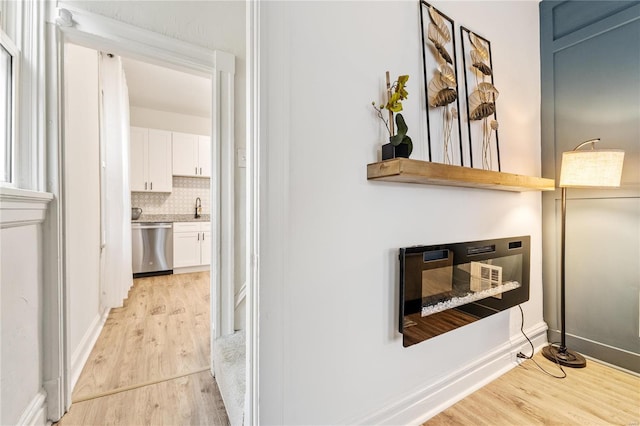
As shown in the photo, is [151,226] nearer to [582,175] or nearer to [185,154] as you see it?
[185,154]

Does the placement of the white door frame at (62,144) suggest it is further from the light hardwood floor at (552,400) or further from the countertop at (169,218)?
the countertop at (169,218)

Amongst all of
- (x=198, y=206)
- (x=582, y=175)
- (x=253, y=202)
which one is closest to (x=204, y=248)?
(x=198, y=206)

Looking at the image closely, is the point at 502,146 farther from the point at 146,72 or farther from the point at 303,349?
the point at 146,72

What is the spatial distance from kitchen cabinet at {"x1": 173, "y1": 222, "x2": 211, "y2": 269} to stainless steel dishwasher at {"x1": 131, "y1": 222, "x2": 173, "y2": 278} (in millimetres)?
88

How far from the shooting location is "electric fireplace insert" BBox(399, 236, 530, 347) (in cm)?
125


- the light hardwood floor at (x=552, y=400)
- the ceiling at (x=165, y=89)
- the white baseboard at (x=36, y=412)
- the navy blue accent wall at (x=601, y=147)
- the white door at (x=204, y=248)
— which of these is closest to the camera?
the white baseboard at (x=36, y=412)

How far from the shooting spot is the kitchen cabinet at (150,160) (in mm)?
4387

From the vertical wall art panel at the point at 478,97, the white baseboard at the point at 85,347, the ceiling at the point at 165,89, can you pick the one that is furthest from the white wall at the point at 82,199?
the vertical wall art panel at the point at 478,97

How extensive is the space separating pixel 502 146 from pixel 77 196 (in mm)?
3035

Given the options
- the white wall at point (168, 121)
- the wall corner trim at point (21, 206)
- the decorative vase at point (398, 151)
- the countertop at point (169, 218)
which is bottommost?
the countertop at point (169, 218)

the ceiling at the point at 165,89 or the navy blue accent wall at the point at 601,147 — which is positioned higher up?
the ceiling at the point at 165,89

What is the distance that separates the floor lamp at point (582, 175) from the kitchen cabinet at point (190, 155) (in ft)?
16.3

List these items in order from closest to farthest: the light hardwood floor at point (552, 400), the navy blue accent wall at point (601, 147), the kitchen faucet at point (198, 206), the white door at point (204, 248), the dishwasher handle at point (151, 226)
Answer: the light hardwood floor at point (552, 400) < the navy blue accent wall at point (601, 147) < the dishwasher handle at point (151, 226) < the white door at point (204, 248) < the kitchen faucet at point (198, 206)

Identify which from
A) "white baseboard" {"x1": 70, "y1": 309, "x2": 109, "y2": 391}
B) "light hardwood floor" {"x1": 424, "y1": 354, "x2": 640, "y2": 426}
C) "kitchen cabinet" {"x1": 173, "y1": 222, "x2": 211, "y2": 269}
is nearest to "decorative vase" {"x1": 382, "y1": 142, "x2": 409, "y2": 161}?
"light hardwood floor" {"x1": 424, "y1": 354, "x2": 640, "y2": 426}
